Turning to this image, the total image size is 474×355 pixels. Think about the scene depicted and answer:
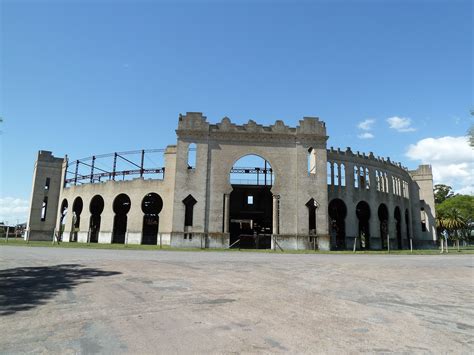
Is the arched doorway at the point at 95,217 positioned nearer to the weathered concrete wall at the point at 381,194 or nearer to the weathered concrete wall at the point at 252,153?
the weathered concrete wall at the point at 252,153

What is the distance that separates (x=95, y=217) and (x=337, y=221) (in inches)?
1491

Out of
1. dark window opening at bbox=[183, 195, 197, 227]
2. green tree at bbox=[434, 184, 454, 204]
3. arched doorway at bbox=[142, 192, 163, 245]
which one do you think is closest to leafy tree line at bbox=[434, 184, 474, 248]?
green tree at bbox=[434, 184, 454, 204]

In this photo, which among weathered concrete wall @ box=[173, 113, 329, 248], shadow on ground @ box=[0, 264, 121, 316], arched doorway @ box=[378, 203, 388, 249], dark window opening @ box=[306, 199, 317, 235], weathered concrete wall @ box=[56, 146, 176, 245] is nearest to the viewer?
shadow on ground @ box=[0, 264, 121, 316]

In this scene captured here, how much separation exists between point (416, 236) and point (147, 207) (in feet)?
147

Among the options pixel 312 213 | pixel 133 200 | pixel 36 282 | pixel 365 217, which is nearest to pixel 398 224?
pixel 365 217

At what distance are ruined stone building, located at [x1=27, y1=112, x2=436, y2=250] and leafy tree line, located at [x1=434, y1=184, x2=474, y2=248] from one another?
379 cm

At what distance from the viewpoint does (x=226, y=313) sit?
22.9 feet

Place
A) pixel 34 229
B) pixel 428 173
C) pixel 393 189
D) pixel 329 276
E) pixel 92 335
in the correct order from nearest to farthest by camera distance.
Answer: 1. pixel 92 335
2. pixel 329 276
3. pixel 393 189
4. pixel 34 229
5. pixel 428 173

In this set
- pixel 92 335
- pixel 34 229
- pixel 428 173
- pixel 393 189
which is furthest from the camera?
pixel 428 173

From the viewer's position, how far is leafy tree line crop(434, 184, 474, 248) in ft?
171

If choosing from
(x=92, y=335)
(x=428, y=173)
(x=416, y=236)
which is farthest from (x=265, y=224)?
(x=92, y=335)

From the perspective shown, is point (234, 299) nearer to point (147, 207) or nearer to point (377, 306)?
point (377, 306)

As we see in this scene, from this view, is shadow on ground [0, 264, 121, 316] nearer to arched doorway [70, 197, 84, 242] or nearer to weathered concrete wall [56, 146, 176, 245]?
weathered concrete wall [56, 146, 176, 245]

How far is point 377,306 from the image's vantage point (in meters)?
8.00
